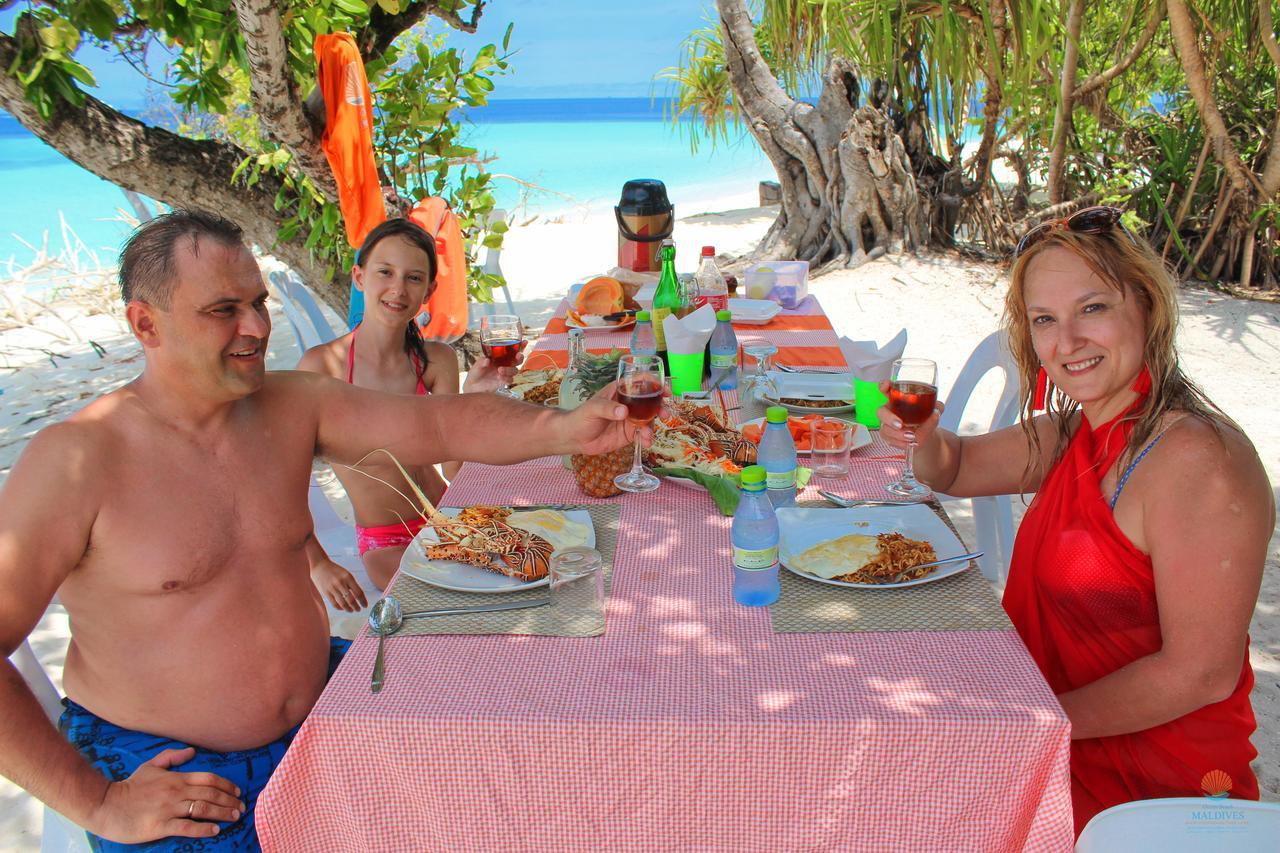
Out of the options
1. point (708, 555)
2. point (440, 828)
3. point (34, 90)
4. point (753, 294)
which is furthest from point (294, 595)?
point (34, 90)

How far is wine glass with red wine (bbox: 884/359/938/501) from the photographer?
2.03 meters

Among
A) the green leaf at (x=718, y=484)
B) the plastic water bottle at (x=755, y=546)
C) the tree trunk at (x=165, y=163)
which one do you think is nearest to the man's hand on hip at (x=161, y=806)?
the plastic water bottle at (x=755, y=546)

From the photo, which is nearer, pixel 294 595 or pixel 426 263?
pixel 294 595

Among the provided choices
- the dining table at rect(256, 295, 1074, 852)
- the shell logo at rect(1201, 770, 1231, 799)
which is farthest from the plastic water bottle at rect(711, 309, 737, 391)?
the shell logo at rect(1201, 770, 1231, 799)

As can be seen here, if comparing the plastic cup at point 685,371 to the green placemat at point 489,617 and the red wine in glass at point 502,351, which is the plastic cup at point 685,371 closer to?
the red wine in glass at point 502,351

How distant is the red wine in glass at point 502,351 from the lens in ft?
9.47

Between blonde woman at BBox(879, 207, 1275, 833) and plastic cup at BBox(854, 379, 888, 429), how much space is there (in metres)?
0.63

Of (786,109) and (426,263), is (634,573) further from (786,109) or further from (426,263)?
(786,109)

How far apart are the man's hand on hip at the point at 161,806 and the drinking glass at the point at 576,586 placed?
0.71m

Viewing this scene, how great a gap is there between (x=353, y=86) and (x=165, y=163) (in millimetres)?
1247

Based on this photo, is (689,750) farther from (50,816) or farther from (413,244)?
(413,244)

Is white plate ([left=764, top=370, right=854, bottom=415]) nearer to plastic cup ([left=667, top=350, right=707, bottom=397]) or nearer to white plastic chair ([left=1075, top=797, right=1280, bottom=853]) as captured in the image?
plastic cup ([left=667, top=350, right=707, bottom=397])

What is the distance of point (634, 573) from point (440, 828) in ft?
1.94

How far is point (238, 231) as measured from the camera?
1.84m
